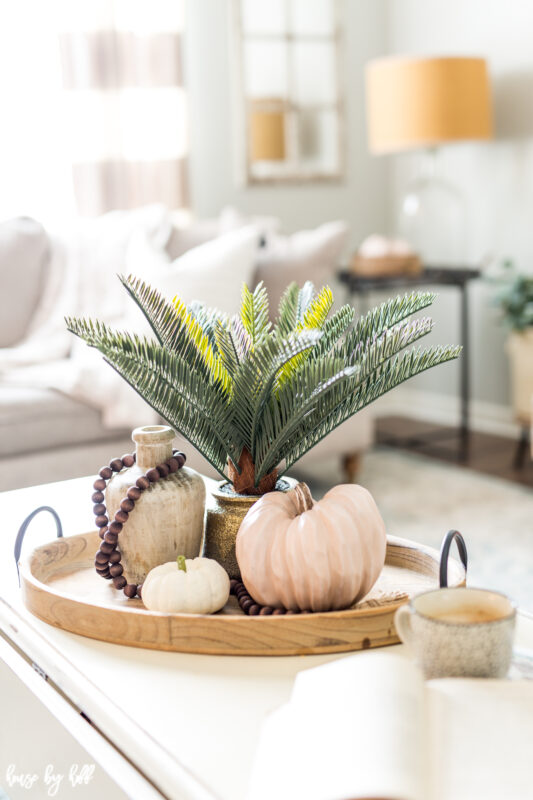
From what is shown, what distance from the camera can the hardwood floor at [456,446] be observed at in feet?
10.6

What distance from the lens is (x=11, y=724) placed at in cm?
101

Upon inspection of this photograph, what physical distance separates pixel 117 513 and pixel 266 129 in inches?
127

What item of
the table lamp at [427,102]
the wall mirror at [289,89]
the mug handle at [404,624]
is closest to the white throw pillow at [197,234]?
the table lamp at [427,102]

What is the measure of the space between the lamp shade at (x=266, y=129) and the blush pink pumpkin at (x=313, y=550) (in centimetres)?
323

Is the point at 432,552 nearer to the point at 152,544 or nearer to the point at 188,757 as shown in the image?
the point at 152,544

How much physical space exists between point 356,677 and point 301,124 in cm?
363

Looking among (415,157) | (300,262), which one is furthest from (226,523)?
(415,157)

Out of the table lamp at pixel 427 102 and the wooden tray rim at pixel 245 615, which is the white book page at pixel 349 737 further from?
the table lamp at pixel 427 102

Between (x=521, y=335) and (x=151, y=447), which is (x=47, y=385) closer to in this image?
(x=151, y=447)

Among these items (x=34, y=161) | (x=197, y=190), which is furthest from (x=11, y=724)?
(x=197, y=190)

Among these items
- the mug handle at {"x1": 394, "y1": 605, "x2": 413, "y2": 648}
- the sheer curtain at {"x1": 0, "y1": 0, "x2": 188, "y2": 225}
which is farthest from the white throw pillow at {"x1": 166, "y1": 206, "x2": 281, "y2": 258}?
the mug handle at {"x1": 394, "y1": 605, "x2": 413, "y2": 648}

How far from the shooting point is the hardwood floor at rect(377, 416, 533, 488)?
323 centimetres

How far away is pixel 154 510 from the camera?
39.8 inches

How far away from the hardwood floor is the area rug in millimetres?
58
